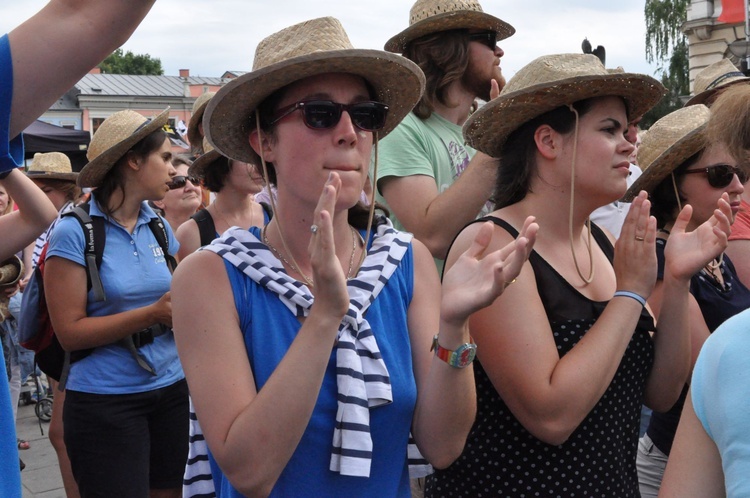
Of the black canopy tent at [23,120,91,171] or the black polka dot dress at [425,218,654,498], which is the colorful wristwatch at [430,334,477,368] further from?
the black canopy tent at [23,120,91,171]

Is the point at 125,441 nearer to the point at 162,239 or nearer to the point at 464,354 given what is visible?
the point at 162,239

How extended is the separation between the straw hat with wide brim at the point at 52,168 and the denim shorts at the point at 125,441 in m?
3.64

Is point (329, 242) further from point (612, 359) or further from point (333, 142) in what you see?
point (612, 359)

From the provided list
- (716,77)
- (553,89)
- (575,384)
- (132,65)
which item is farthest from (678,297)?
(132,65)

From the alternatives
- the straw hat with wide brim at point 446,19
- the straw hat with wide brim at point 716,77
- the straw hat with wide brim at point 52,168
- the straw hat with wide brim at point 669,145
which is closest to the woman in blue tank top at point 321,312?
the straw hat with wide brim at point 446,19

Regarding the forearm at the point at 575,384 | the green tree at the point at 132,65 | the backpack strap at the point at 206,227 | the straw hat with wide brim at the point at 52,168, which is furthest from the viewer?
the green tree at the point at 132,65

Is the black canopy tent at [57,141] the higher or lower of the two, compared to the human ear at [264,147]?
higher

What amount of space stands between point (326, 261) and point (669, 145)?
224 cm

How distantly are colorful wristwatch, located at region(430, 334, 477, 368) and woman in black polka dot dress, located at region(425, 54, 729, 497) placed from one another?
0.32 m

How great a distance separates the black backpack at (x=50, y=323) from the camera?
12.8 ft

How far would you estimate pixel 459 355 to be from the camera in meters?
2.01

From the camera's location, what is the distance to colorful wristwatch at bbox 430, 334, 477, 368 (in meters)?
2.01

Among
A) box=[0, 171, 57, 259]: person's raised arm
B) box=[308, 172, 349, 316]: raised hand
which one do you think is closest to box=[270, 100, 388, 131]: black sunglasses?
box=[308, 172, 349, 316]: raised hand

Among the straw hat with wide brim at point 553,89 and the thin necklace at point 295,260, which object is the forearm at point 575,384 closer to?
the thin necklace at point 295,260
